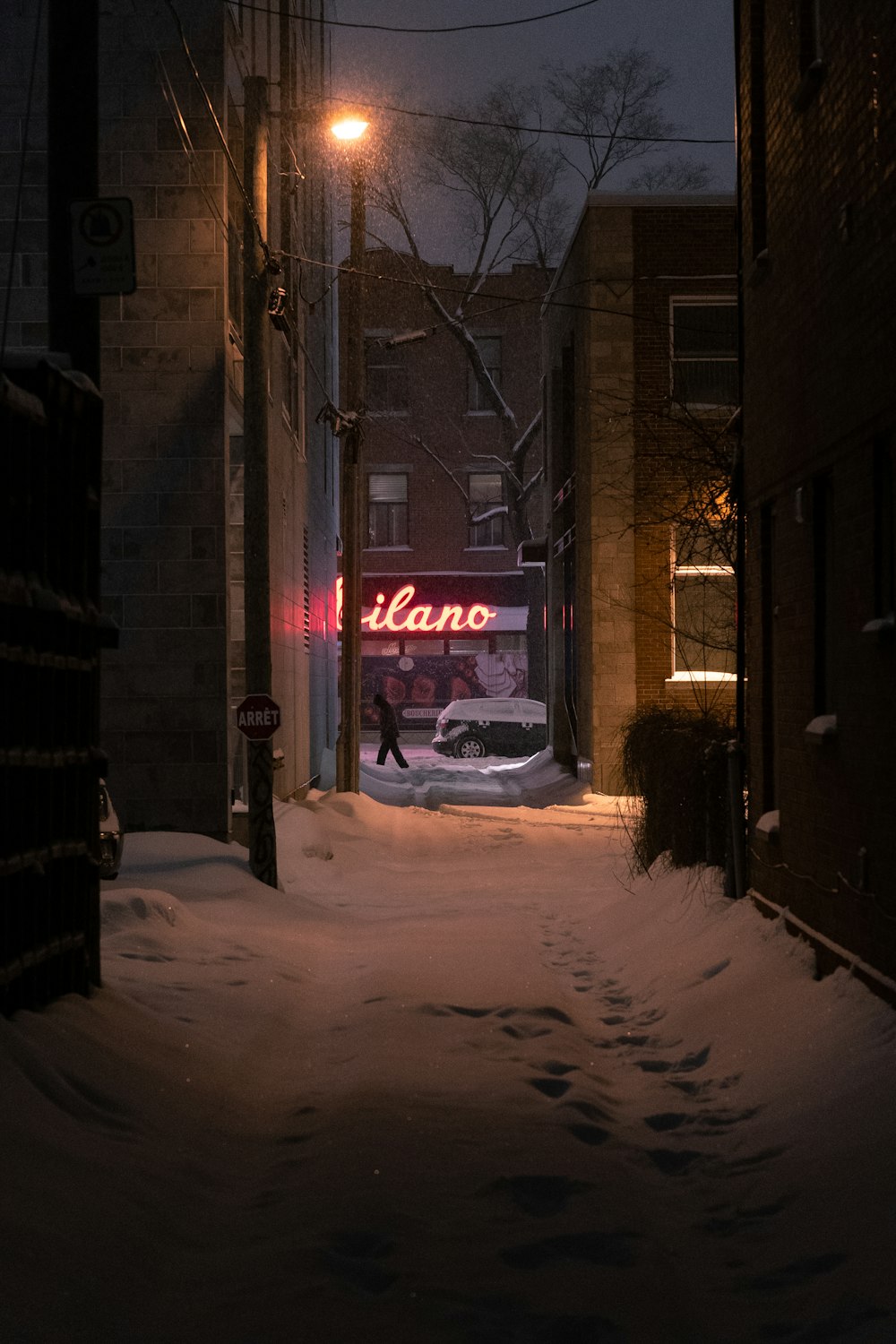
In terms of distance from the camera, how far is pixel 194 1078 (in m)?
7.09

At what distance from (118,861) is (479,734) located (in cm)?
2735

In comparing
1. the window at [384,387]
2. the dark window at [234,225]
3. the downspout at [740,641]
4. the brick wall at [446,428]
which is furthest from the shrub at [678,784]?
the window at [384,387]

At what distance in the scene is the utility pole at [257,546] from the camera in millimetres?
13289

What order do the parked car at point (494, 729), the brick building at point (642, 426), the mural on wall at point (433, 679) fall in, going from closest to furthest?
the brick building at point (642, 426) → the parked car at point (494, 729) → the mural on wall at point (433, 679)

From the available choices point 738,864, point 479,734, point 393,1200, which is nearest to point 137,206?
point 738,864

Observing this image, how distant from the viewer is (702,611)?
80.7 feet

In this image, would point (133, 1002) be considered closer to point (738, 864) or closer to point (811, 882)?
point (811, 882)

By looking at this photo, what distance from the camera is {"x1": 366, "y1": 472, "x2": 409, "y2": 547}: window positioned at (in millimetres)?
54188

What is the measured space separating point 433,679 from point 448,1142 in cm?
4907

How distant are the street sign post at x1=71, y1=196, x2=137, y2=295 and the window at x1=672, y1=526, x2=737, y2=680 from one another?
1631cm

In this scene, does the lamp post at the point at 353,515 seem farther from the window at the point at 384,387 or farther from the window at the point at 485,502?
the window at the point at 485,502

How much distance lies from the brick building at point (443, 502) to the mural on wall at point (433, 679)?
0.15 ft

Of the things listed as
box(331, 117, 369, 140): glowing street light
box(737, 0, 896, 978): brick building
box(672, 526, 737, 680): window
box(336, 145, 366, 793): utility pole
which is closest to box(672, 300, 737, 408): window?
box(672, 526, 737, 680): window

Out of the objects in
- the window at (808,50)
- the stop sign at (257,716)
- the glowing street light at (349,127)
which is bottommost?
the stop sign at (257,716)
